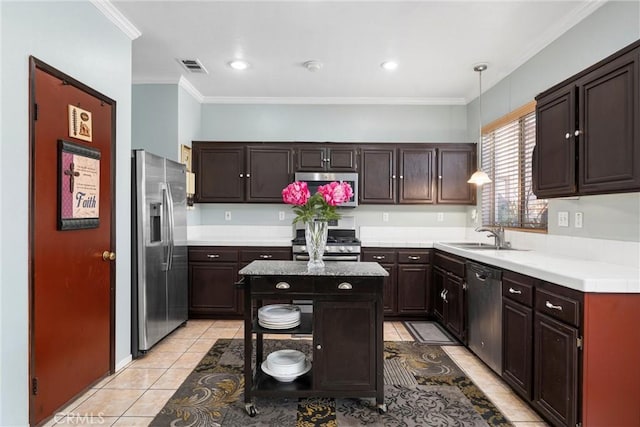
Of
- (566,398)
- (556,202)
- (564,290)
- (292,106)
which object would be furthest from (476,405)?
(292,106)

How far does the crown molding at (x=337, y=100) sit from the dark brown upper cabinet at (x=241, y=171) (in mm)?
719

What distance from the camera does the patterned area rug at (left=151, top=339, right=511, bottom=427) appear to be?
2.22 meters

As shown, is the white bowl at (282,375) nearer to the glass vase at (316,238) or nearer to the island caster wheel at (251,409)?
the island caster wheel at (251,409)

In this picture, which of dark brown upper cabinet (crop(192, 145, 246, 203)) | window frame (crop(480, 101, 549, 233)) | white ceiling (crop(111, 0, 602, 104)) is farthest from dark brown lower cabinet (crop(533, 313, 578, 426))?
dark brown upper cabinet (crop(192, 145, 246, 203))

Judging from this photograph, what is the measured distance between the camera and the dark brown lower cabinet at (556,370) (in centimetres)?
191

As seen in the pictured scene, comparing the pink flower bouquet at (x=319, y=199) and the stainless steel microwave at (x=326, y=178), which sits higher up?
the stainless steel microwave at (x=326, y=178)

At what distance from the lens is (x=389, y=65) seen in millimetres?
3771

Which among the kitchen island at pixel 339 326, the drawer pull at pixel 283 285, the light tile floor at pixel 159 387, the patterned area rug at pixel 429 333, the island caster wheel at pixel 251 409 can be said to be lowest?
the patterned area rug at pixel 429 333

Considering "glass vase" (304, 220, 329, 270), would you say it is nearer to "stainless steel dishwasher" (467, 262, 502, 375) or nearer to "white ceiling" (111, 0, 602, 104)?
"stainless steel dishwasher" (467, 262, 502, 375)

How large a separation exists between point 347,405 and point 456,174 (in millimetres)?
3271

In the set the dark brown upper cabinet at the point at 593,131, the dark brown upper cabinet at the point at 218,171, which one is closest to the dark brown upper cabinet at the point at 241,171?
the dark brown upper cabinet at the point at 218,171

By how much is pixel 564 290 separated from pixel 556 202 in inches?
52.2

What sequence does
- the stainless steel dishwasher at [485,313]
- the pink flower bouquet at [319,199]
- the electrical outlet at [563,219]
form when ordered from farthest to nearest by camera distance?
the electrical outlet at [563,219]
the stainless steel dishwasher at [485,313]
the pink flower bouquet at [319,199]

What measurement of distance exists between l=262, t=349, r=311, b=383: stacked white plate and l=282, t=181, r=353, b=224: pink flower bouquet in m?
0.93
